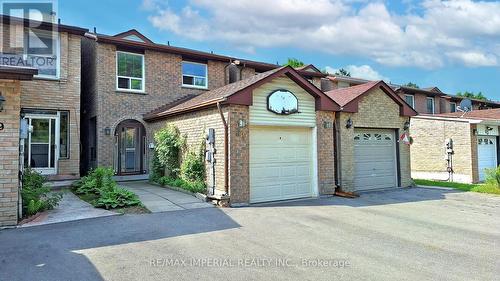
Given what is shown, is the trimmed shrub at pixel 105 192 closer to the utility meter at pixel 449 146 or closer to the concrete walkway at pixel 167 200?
the concrete walkway at pixel 167 200

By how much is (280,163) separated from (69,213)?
6.18 m

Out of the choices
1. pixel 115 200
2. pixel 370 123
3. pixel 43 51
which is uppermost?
pixel 43 51

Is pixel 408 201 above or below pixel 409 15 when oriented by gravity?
below

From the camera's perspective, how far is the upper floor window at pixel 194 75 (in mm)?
17141

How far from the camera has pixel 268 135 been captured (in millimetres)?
10945

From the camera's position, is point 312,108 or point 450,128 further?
point 450,128

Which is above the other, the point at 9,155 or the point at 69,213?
the point at 9,155

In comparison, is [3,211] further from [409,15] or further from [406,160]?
[409,15]

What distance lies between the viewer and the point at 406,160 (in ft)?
48.5

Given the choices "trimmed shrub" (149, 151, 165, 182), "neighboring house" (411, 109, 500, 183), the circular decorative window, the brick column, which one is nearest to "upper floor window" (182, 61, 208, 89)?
"trimmed shrub" (149, 151, 165, 182)

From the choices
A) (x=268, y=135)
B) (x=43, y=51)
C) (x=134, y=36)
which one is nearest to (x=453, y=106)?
(x=268, y=135)

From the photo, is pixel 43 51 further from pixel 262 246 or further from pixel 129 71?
pixel 262 246

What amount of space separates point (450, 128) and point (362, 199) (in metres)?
9.25

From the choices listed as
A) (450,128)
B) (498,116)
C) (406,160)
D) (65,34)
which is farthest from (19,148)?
(498,116)
